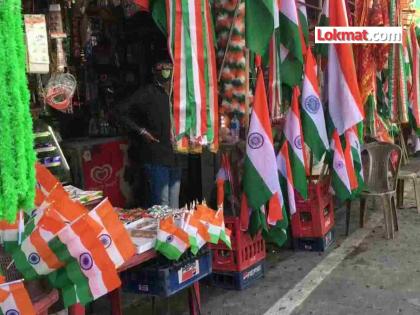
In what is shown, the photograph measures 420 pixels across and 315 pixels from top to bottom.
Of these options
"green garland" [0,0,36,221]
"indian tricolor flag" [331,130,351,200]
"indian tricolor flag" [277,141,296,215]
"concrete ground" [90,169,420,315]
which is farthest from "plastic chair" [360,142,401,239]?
"green garland" [0,0,36,221]

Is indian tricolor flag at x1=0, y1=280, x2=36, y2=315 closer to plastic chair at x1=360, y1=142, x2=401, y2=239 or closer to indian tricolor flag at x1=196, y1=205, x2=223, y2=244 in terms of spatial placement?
indian tricolor flag at x1=196, y1=205, x2=223, y2=244

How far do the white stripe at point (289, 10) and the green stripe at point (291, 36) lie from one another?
0.02 m

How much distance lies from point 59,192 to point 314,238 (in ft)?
11.5

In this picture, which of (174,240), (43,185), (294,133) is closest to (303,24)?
(294,133)

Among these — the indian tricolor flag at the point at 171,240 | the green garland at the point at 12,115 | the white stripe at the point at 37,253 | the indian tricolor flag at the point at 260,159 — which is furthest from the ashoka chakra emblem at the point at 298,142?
the green garland at the point at 12,115

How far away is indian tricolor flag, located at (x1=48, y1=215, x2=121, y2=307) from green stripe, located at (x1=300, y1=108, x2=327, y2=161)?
2.93 meters

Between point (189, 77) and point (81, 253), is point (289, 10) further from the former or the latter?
point (81, 253)

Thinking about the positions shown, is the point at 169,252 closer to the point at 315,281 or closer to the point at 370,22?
the point at 315,281

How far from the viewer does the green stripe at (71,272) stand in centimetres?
258

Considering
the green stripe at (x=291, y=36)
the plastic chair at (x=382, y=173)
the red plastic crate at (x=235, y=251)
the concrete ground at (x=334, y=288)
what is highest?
the green stripe at (x=291, y=36)

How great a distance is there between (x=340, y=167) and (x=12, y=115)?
421 centimetres

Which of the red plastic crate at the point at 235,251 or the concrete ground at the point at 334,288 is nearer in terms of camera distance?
the concrete ground at the point at 334,288

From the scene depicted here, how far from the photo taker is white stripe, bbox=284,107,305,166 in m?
4.96

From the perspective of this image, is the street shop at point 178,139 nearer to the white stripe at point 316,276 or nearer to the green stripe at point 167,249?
the green stripe at point 167,249
